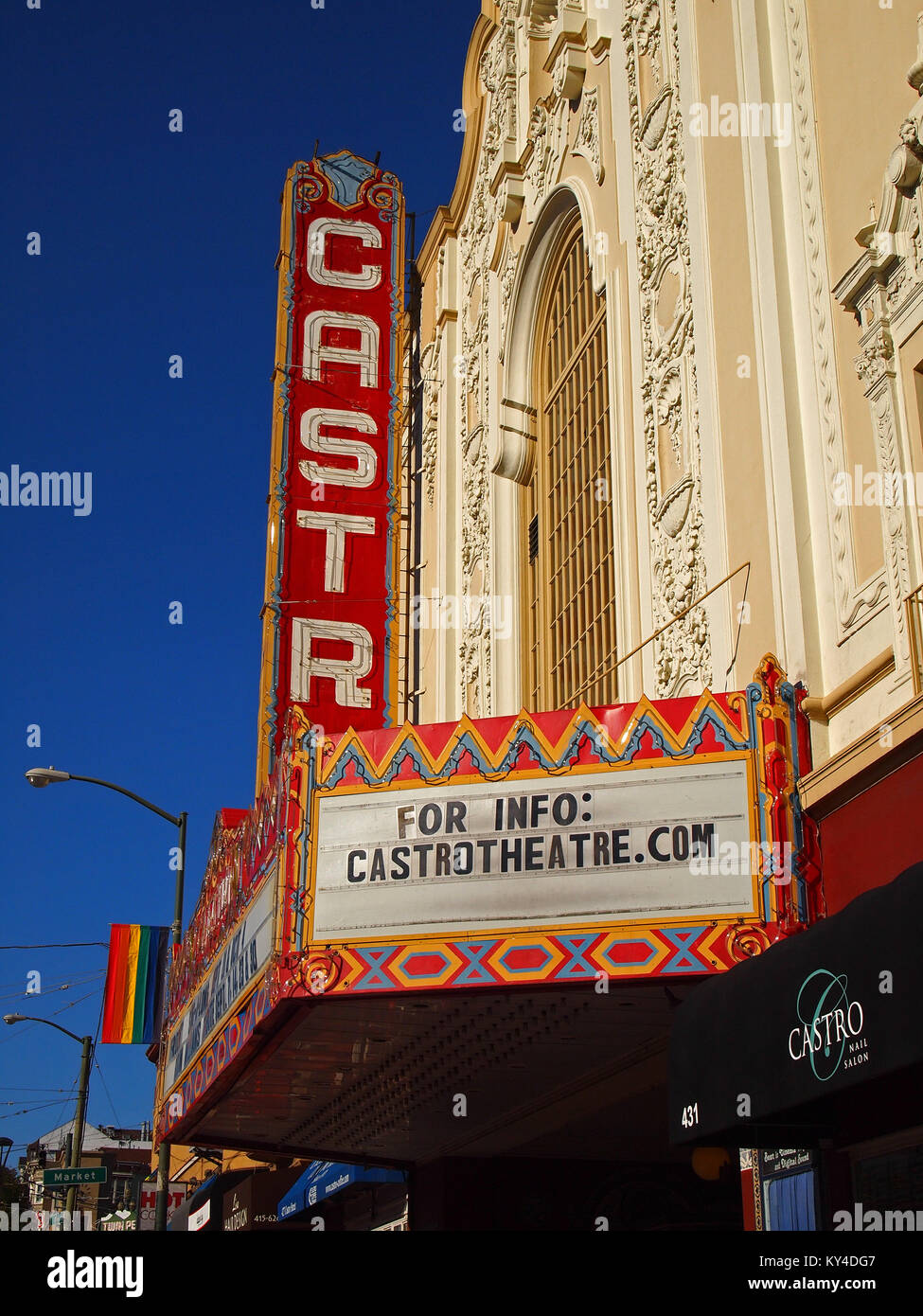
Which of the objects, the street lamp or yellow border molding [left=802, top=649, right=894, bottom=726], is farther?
the street lamp

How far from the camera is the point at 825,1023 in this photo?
7.68 metres

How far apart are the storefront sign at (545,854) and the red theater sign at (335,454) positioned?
6.90 metres

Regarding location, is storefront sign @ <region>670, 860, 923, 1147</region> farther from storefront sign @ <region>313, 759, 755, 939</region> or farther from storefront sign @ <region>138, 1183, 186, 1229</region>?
storefront sign @ <region>138, 1183, 186, 1229</region>

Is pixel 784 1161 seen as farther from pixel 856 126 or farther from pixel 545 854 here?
pixel 856 126

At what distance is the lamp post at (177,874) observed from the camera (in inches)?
785

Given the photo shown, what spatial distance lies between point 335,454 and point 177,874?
6.65 meters

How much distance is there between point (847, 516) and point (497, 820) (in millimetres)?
3190

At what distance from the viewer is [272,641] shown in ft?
60.7

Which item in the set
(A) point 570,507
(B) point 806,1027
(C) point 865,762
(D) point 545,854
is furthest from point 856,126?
(A) point 570,507

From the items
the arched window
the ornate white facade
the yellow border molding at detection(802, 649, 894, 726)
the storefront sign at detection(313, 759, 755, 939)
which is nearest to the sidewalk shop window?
the storefront sign at detection(313, 759, 755, 939)

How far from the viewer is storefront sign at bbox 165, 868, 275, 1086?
11.9m

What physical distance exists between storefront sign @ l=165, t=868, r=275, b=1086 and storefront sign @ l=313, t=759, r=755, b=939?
3.78ft
